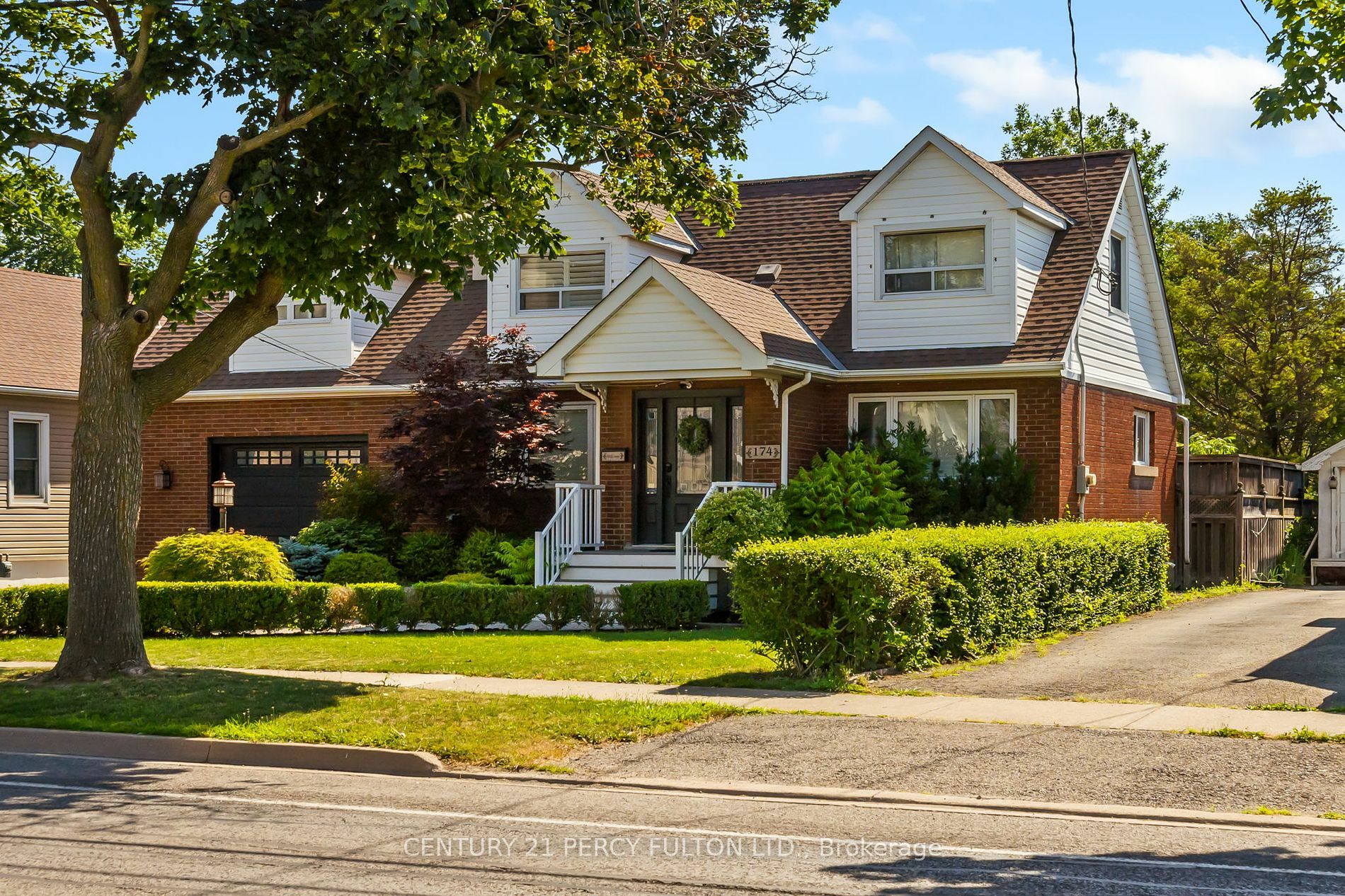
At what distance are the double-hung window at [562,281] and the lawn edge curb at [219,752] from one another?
14.3 m

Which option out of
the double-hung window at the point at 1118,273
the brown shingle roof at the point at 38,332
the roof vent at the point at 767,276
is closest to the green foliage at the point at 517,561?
the roof vent at the point at 767,276

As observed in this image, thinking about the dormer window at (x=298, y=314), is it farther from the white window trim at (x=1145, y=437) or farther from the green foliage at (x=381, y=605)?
the white window trim at (x=1145, y=437)

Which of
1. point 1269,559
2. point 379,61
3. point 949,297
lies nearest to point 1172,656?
point 949,297

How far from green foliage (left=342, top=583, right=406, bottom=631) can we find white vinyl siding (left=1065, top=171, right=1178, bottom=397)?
415 inches

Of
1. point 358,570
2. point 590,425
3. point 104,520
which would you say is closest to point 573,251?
point 590,425

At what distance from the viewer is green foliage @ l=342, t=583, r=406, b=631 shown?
1964 centimetres

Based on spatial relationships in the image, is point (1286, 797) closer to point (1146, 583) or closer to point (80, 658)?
→ point (80, 658)

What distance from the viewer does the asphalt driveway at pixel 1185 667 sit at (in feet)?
42.5

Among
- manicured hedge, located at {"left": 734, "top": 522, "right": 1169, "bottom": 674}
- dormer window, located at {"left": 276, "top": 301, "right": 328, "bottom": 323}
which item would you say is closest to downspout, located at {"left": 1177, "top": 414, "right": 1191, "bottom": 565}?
manicured hedge, located at {"left": 734, "top": 522, "right": 1169, "bottom": 674}

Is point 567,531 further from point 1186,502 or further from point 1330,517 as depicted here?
point 1330,517

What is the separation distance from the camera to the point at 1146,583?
71.9 ft

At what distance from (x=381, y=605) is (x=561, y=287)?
758cm

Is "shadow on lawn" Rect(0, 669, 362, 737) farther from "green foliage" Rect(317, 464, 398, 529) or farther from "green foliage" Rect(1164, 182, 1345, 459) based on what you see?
"green foliage" Rect(1164, 182, 1345, 459)

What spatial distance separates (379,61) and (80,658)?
640cm
